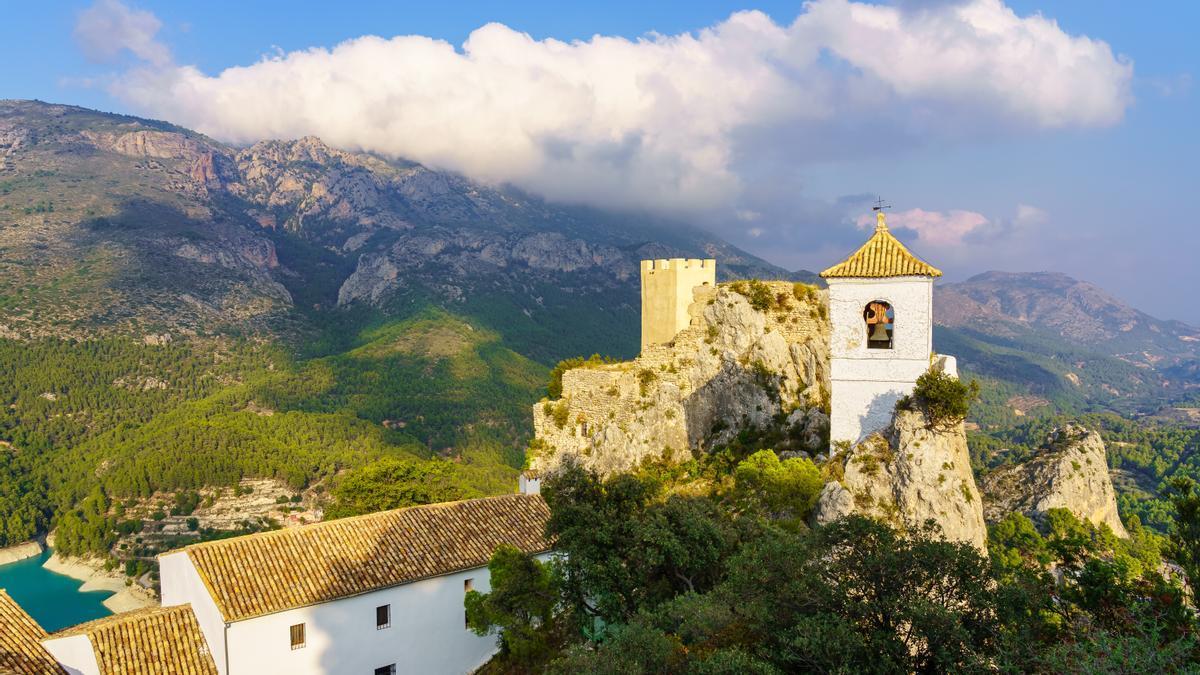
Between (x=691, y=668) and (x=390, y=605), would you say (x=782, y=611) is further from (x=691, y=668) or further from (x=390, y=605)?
(x=390, y=605)

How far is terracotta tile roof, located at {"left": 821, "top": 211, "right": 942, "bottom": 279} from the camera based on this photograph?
1891 centimetres

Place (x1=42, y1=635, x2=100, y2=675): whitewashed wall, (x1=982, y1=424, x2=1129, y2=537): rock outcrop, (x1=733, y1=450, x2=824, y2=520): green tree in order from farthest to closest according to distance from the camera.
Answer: (x1=982, y1=424, x2=1129, y2=537): rock outcrop, (x1=733, y1=450, x2=824, y2=520): green tree, (x1=42, y1=635, x2=100, y2=675): whitewashed wall

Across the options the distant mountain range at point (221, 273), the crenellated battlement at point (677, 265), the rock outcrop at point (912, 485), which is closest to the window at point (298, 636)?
the rock outcrop at point (912, 485)

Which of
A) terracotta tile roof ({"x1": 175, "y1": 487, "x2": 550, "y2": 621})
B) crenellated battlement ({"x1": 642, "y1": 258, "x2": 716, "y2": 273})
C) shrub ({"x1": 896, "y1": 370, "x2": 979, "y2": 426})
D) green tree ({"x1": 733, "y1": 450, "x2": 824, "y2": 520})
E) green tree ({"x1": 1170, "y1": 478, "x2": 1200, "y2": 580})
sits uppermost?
crenellated battlement ({"x1": 642, "y1": 258, "x2": 716, "y2": 273})

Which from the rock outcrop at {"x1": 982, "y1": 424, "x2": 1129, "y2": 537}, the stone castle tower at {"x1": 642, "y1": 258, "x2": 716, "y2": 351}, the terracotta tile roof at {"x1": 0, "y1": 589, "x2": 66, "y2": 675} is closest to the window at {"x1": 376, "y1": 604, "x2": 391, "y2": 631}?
the terracotta tile roof at {"x1": 0, "y1": 589, "x2": 66, "y2": 675}

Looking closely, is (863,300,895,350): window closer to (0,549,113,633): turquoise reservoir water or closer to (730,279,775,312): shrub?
(730,279,775,312): shrub

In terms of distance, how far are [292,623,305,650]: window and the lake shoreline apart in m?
55.7

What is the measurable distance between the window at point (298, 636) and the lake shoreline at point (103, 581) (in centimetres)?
5565

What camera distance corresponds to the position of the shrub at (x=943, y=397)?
17.7 m

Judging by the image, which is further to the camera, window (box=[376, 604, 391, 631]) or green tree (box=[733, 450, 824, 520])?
window (box=[376, 604, 391, 631])

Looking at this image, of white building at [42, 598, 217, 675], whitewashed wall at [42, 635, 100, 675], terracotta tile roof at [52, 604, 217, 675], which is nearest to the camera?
whitewashed wall at [42, 635, 100, 675]

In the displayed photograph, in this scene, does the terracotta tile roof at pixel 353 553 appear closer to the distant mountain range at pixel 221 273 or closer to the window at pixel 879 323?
the window at pixel 879 323

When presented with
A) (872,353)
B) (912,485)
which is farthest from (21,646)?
(872,353)

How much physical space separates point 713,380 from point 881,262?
379 inches
